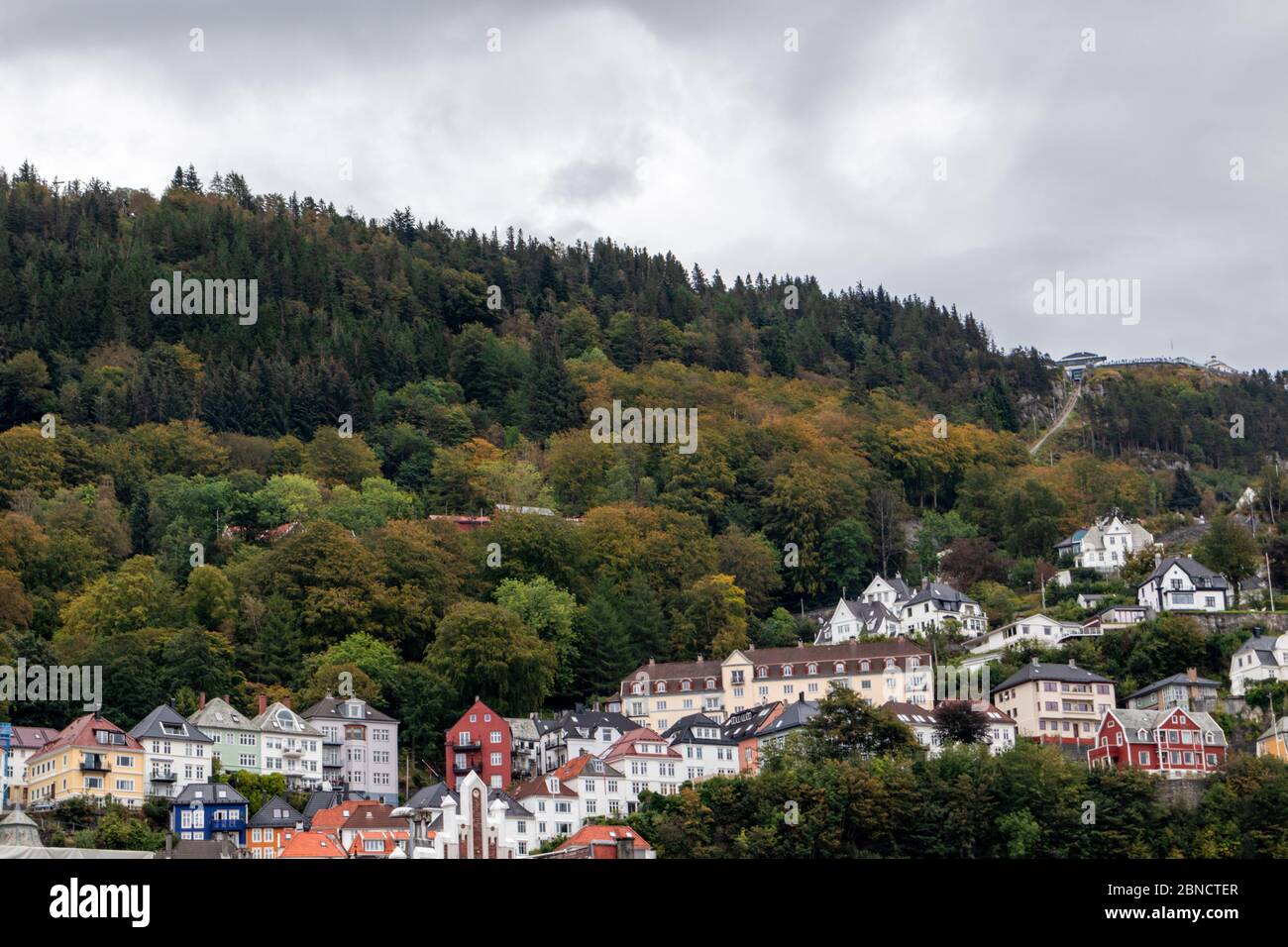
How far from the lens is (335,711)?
8425cm

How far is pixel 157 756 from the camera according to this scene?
77.3m

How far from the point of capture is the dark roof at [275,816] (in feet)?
245

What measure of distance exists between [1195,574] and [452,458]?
4902 centimetres

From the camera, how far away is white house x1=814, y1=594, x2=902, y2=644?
103 metres

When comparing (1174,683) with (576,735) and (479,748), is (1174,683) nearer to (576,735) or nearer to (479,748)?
(576,735)

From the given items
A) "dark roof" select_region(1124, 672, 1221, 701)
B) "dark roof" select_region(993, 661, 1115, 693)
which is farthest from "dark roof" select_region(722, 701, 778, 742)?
"dark roof" select_region(1124, 672, 1221, 701)

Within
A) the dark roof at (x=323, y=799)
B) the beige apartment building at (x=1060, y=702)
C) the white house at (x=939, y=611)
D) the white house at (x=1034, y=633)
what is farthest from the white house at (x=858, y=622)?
the dark roof at (x=323, y=799)

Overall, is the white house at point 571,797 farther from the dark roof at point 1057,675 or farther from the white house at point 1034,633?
the white house at point 1034,633

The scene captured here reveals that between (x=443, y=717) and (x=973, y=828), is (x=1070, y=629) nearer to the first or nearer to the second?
(x=973, y=828)

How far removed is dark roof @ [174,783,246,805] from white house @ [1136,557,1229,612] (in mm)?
48563

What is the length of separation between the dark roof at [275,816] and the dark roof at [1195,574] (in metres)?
47.6

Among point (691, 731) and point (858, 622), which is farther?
point (858, 622)

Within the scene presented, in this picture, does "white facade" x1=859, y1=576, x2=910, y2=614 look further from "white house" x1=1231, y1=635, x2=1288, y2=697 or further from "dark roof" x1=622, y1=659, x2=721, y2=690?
"white house" x1=1231, y1=635, x2=1288, y2=697

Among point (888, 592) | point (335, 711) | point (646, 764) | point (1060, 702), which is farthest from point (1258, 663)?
point (335, 711)
